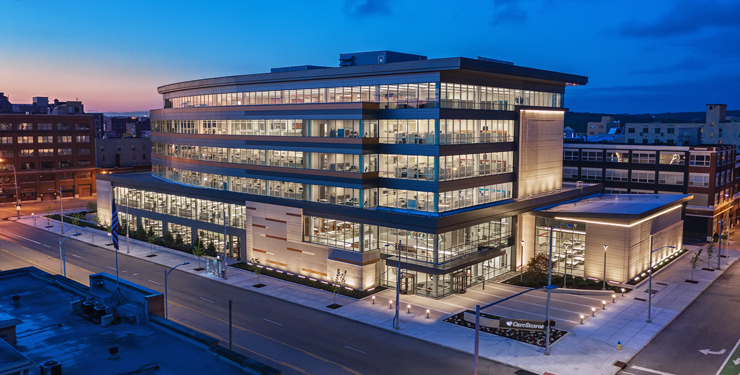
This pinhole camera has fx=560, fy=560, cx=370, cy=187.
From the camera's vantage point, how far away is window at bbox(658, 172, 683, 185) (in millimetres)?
86162

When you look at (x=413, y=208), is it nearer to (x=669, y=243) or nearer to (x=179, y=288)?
(x=179, y=288)

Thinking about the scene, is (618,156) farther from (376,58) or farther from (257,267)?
(257,267)

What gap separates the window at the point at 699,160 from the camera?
83438 mm

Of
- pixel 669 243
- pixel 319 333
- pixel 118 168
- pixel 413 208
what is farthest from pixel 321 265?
pixel 118 168

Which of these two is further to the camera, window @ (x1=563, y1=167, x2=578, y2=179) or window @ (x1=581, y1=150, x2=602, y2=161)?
window @ (x1=563, y1=167, x2=578, y2=179)

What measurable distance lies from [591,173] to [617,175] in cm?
436

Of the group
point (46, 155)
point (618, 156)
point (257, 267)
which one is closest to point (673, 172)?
point (618, 156)

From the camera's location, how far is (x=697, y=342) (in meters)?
42.9

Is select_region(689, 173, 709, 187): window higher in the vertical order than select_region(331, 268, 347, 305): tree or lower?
higher

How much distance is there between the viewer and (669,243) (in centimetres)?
7131

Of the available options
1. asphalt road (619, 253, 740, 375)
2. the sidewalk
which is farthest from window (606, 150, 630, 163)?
asphalt road (619, 253, 740, 375)

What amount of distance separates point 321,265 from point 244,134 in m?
20.8

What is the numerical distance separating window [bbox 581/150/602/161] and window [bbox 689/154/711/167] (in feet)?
43.8

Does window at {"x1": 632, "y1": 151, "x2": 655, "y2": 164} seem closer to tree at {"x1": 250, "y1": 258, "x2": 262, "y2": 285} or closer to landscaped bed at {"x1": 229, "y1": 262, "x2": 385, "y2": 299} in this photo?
landscaped bed at {"x1": 229, "y1": 262, "x2": 385, "y2": 299}
